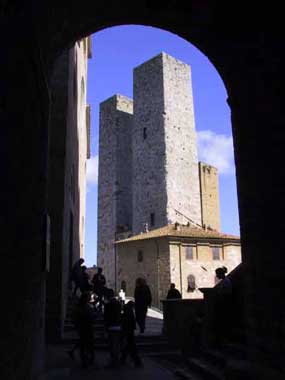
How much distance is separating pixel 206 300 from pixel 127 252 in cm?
2074

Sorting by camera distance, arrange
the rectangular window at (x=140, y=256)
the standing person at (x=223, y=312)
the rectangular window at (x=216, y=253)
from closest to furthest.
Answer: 1. the standing person at (x=223, y=312)
2. the rectangular window at (x=140, y=256)
3. the rectangular window at (x=216, y=253)

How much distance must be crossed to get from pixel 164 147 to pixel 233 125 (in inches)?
1016

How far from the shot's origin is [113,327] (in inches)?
306

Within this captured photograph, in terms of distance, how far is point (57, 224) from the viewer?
973 cm

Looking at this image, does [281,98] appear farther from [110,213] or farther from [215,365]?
[110,213]

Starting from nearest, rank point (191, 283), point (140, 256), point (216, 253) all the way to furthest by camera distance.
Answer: point (191, 283), point (140, 256), point (216, 253)

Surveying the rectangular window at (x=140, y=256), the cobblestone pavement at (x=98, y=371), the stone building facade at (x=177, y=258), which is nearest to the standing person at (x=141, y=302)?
the cobblestone pavement at (x=98, y=371)

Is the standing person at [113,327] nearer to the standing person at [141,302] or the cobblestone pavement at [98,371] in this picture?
the cobblestone pavement at [98,371]

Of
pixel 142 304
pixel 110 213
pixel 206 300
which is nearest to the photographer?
pixel 206 300

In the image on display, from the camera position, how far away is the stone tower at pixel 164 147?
3207 centimetres

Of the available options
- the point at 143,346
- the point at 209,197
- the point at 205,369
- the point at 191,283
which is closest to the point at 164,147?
the point at 209,197

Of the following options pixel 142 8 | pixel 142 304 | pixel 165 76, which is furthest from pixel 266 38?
pixel 165 76

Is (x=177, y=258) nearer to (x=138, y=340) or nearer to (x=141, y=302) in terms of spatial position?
(x=141, y=302)

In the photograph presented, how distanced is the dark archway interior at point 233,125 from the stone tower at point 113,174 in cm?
2986
